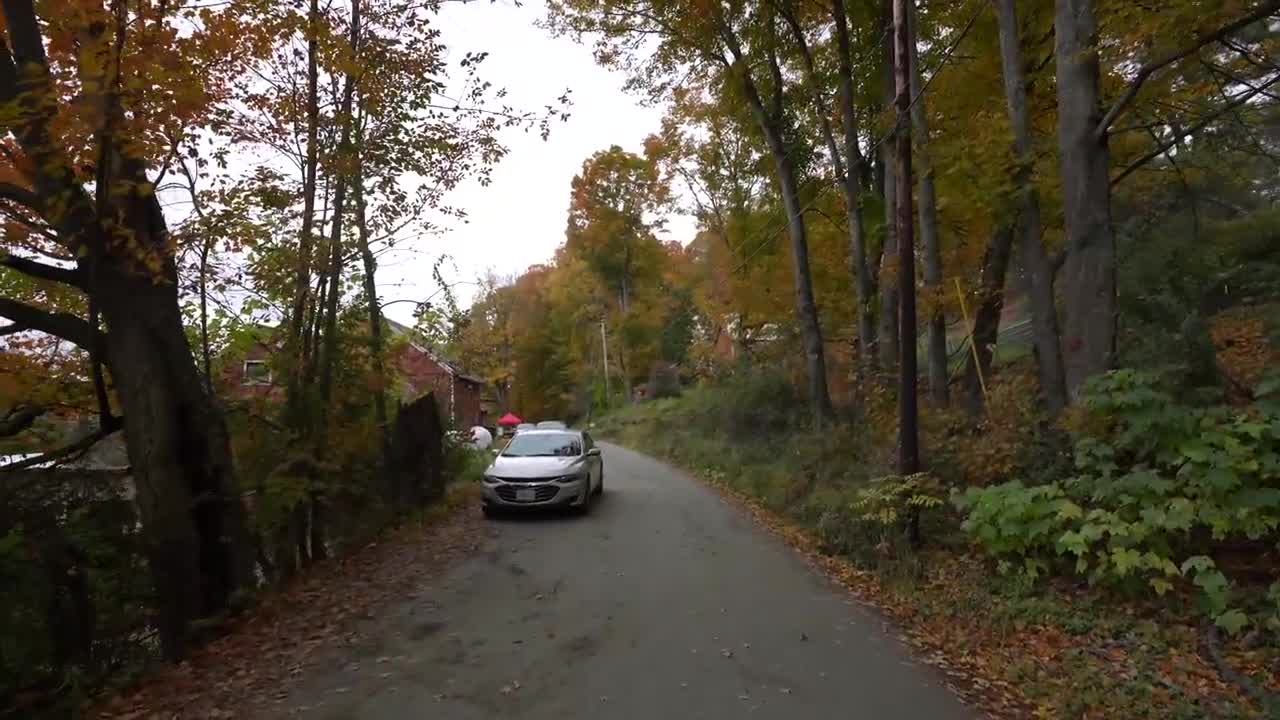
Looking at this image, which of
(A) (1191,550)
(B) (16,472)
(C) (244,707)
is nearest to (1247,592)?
(A) (1191,550)

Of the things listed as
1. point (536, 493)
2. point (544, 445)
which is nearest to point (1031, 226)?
point (536, 493)

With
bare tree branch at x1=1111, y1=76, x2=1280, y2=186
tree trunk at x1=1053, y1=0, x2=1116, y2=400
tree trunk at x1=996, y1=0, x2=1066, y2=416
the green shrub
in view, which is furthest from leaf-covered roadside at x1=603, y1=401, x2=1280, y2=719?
bare tree branch at x1=1111, y1=76, x2=1280, y2=186

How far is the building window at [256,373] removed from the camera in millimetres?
9781

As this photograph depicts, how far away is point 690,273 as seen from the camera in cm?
4159

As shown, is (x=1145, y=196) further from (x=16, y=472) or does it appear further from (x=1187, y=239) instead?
(x=16, y=472)

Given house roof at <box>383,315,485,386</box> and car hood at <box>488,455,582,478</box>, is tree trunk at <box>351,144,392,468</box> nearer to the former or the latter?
house roof at <box>383,315,485,386</box>

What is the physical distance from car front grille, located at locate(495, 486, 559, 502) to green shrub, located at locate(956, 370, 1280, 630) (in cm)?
716

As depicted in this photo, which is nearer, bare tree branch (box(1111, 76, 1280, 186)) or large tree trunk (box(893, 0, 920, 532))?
bare tree branch (box(1111, 76, 1280, 186))

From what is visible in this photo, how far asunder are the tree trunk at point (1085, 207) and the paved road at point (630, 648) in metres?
3.83

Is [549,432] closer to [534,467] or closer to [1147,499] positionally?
[534,467]

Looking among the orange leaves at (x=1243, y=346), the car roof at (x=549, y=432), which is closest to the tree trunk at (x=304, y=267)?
the car roof at (x=549, y=432)

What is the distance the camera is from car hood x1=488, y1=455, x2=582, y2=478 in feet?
43.7

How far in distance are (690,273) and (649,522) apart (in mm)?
29350

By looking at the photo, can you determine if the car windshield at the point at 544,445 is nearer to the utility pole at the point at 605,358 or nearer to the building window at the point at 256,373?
the building window at the point at 256,373
